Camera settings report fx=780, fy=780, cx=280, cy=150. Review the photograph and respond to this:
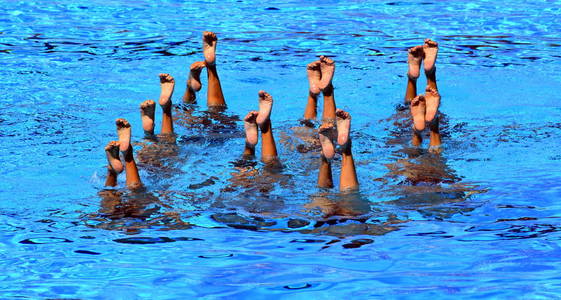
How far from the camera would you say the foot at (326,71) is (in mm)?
5602

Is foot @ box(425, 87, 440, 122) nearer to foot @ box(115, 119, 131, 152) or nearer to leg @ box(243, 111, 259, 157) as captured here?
leg @ box(243, 111, 259, 157)

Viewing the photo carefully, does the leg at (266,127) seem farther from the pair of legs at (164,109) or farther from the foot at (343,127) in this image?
the pair of legs at (164,109)

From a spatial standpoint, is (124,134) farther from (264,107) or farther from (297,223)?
(297,223)

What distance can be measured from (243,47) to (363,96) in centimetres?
221

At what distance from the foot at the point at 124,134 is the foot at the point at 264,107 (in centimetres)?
86

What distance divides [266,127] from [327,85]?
0.88 metres

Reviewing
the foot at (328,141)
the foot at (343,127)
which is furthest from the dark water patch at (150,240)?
the foot at (343,127)

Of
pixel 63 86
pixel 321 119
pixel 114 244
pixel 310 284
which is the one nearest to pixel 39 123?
pixel 63 86

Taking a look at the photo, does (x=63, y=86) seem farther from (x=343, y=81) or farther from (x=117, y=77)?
(x=343, y=81)

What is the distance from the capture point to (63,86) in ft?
24.5

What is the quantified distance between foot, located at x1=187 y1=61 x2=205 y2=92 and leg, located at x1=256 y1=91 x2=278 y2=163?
150 cm

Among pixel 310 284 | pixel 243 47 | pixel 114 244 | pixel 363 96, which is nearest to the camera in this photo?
pixel 310 284

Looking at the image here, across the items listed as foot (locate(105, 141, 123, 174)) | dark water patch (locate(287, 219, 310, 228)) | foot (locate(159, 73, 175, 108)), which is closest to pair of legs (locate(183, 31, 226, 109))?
foot (locate(159, 73, 175, 108))

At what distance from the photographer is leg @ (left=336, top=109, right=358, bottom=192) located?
4.48 metres
